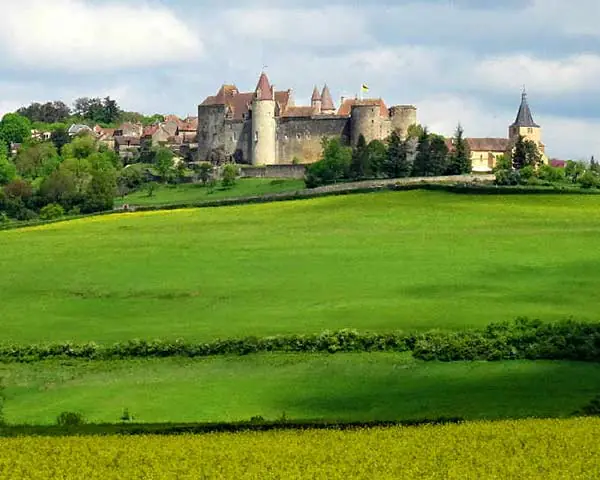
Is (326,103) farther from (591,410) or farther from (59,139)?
(591,410)


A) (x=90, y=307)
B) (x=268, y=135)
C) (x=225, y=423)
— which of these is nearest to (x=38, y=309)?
(x=90, y=307)

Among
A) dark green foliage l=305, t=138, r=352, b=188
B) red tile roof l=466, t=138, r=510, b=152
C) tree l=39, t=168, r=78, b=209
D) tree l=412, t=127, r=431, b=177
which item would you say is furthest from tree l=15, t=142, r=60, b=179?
tree l=412, t=127, r=431, b=177

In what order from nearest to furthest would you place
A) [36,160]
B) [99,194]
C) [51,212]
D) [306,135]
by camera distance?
[51,212]
[99,194]
[306,135]
[36,160]

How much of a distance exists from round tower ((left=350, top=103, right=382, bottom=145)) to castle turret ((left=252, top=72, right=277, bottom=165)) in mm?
10258

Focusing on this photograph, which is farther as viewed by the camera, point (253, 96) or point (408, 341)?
point (253, 96)

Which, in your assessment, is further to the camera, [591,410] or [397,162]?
[397,162]

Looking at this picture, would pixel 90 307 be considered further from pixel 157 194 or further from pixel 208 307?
pixel 157 194

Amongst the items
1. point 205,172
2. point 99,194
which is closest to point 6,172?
point 205,172

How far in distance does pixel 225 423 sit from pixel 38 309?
27.4m

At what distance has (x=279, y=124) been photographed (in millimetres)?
144625

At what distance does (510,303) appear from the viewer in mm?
53094

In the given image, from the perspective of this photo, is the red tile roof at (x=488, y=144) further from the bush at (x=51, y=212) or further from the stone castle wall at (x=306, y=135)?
the bush at (x=51, y=212)

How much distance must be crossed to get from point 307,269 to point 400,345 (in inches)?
821

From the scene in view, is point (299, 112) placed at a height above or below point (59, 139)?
above
